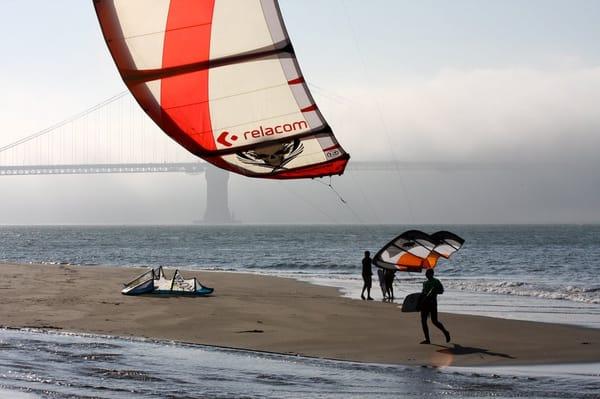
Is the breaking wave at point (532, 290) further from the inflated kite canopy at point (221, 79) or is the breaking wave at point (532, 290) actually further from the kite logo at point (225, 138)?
the kite logo at point (225, 138)

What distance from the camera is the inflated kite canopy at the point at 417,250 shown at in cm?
1958

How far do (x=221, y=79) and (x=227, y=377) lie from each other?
3.41m

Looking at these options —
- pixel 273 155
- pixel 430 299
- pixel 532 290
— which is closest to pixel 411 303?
pixel 430 299

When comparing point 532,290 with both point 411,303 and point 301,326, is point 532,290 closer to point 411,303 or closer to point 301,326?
point 301,326

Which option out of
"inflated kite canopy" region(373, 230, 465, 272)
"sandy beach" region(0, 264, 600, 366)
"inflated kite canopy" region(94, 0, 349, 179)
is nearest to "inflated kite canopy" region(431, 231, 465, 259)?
"inflated kite canopy" region(373, 230, 465, 272)

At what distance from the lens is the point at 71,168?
13200cm

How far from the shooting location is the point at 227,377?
414 inches

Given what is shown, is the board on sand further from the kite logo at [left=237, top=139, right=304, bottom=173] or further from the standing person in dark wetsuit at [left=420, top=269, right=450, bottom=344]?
the kite logo at [left=237, top=139, right=304, bottom=173]

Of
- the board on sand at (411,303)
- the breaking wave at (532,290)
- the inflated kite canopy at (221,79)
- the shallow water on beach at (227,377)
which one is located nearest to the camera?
the inflated kite canopy at (221,79)

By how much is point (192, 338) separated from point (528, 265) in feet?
110

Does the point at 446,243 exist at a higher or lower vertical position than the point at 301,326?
higher

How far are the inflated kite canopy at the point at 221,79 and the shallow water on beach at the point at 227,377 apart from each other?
2291mm

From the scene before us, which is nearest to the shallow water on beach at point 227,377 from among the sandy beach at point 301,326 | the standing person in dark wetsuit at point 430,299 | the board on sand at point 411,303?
the sandy beach at point 301,326

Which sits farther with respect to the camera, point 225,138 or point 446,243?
point 446,243
